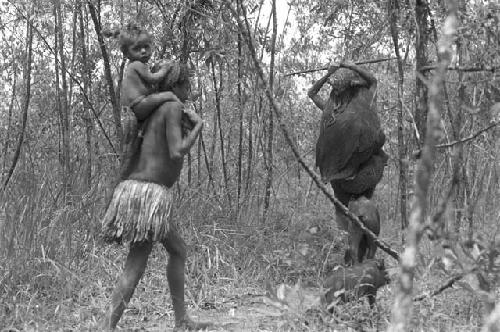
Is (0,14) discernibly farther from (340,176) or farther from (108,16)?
(340,176)

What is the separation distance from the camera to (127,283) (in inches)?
121

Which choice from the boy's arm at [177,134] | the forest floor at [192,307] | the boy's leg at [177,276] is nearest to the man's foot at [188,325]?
the boy's leg at [177,276]

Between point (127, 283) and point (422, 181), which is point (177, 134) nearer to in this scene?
point (127, 283)

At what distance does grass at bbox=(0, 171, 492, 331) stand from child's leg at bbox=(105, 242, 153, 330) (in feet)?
0.55

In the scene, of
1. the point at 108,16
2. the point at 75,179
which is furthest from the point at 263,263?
the point at 108,16

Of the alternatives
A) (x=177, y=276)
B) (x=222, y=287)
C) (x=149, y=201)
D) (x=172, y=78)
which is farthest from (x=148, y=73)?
(x=222, y=287)

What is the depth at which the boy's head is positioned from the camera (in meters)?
3.27

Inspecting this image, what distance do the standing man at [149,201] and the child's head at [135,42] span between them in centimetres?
35

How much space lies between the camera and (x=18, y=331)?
318 cm

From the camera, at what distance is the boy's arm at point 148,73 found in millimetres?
3201

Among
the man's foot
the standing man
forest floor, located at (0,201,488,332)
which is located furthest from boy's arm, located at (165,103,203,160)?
the man's foot

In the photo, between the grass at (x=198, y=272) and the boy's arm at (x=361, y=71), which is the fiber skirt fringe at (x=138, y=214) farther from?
the boy's arm at (x=361, y=71)

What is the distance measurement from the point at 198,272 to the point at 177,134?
1751 mm

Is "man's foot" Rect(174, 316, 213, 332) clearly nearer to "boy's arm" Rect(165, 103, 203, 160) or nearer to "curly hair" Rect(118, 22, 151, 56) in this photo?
"boy's arm" Rect(165, 103, 203, 160)
